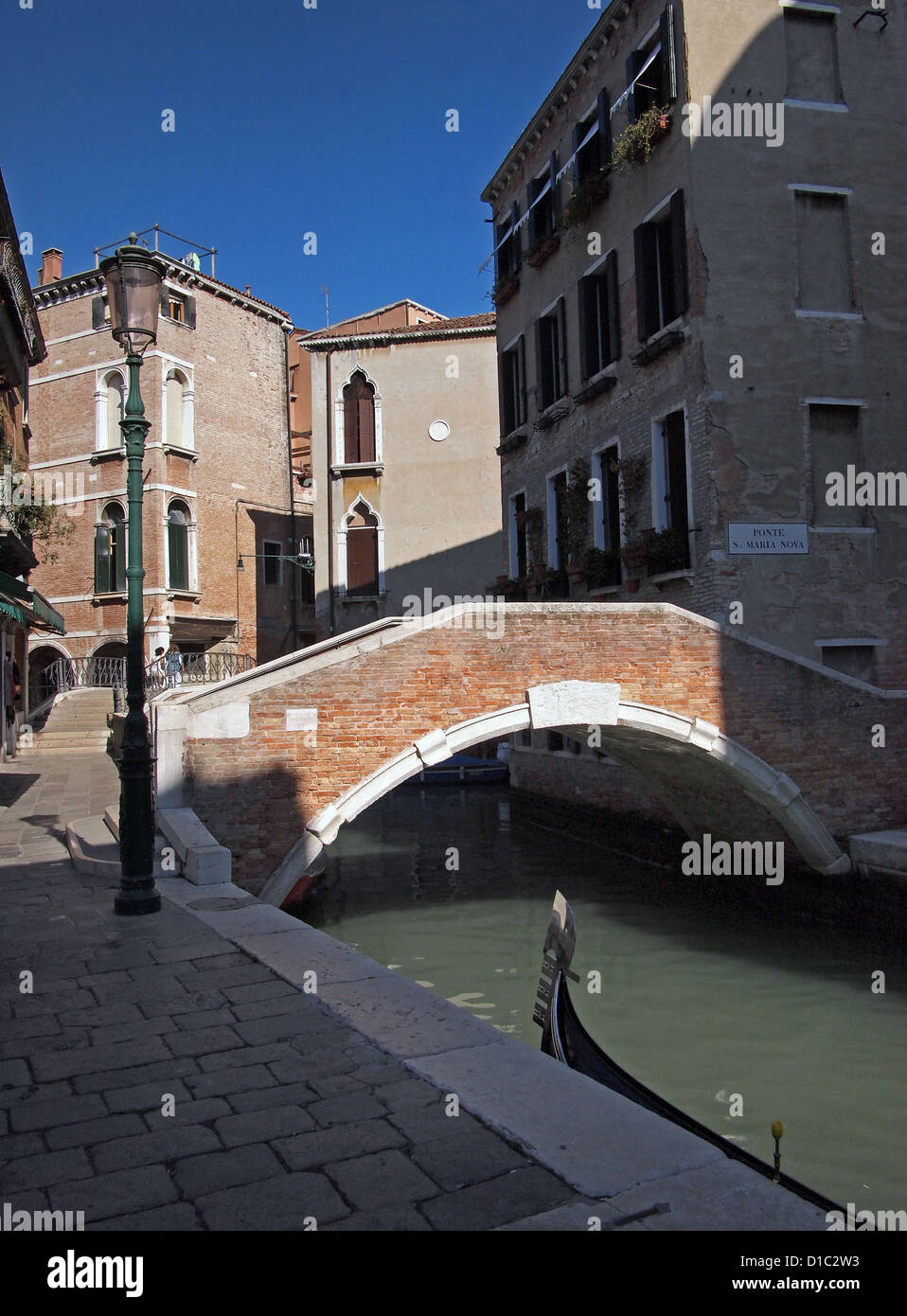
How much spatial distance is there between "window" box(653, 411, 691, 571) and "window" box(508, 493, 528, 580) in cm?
366

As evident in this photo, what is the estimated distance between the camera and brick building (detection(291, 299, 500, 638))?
20.2 meters

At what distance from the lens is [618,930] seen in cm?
990

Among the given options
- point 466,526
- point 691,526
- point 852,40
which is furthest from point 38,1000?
point 466,526

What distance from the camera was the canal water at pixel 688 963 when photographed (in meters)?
6.04

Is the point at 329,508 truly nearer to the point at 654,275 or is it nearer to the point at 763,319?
the point at 654,275

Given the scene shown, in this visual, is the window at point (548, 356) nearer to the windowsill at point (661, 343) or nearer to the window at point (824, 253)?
the windowsill at point (661, 343)

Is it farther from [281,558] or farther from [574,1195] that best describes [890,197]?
[281,558]

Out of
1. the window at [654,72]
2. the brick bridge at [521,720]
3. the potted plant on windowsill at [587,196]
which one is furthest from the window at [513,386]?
the brick bridge at [521,720]

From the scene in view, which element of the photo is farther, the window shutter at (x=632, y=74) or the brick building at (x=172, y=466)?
the brick building at (x=172, y=466)

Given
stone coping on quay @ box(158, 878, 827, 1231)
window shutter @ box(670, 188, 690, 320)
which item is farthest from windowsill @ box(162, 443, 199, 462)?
stone coping on quay @ box(158, 878, 827, 1231)

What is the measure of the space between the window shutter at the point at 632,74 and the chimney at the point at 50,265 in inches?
649

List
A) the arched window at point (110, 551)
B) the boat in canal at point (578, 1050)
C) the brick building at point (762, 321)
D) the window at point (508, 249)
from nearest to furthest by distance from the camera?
the boat in canal at point (578, 1050) → the brick building at point (762, 321) → the window at point (508, 249) → the arched window at point (110, 551)

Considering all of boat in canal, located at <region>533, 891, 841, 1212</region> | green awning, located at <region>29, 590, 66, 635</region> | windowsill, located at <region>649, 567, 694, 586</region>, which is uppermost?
green awning, located at <region>29, 590, 66, 635</region>

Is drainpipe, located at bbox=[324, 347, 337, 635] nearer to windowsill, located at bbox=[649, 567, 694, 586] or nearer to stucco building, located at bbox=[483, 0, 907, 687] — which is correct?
stucco building, located at bbox=[483, 0, 907, 687]
